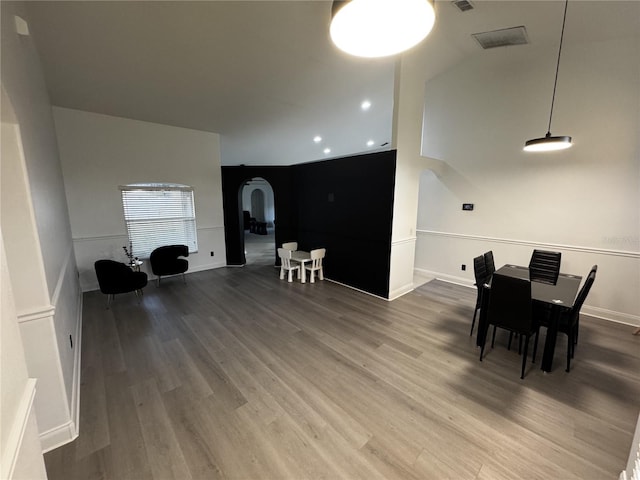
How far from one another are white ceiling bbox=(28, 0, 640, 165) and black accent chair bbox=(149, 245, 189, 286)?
245cm

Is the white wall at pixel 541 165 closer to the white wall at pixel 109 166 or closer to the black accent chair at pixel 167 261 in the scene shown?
the white wall at pixel 109 166

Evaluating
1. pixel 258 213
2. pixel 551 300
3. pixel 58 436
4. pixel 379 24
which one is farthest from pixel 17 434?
pixel 258 213

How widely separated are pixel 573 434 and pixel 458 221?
12.2 ft

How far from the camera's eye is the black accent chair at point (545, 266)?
3348 millimetres

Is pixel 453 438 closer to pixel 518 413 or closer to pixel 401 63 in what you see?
pixel 518 413

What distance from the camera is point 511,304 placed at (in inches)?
99.4

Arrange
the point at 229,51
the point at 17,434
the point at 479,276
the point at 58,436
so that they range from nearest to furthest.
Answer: the point at 17,434, the point at 58,436, the point at 229,51, the point at 479,276

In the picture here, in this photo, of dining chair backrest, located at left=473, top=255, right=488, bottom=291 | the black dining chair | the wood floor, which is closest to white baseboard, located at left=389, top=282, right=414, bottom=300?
the wood floor

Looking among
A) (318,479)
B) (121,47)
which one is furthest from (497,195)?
(121,47)

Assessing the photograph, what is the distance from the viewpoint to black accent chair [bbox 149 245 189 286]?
4.83 metres

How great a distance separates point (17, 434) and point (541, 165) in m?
5.76

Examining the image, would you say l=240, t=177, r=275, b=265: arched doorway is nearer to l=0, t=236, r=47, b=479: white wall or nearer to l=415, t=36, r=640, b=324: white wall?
l=415, t=36, r=640, b=324: white wall

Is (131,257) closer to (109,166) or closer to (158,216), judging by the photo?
(158,216)

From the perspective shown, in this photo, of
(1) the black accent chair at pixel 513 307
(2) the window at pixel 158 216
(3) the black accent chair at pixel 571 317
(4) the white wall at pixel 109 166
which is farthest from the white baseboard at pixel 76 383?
(3) the black accent chair at pixel 571 317
